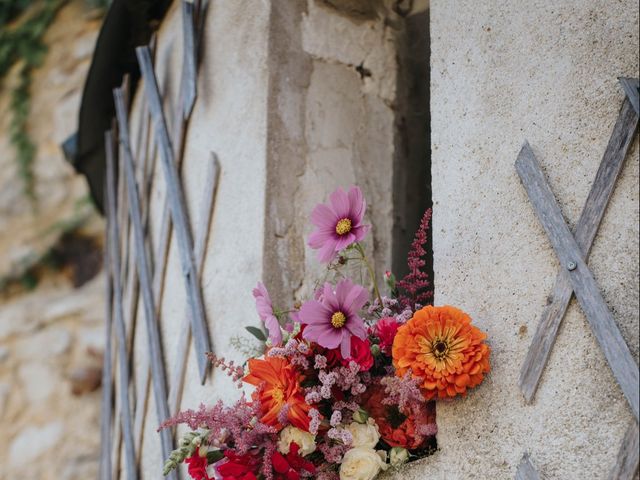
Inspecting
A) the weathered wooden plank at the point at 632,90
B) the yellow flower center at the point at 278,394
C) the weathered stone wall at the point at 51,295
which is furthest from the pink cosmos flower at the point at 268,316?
the weathered stone wall at the point at 51,295

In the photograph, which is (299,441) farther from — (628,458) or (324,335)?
(628,458)

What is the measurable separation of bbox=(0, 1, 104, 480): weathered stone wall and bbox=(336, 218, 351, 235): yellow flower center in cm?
316

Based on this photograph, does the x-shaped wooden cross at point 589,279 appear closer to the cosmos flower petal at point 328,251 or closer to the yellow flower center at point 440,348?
the yellow flower center at point 440,348

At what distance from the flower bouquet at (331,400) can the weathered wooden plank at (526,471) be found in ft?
0.62

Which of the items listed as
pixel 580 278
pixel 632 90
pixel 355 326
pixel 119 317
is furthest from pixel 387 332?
pixel 119 317

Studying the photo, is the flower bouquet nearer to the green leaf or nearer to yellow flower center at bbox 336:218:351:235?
yellow flower center at bbox 336:218:351:235

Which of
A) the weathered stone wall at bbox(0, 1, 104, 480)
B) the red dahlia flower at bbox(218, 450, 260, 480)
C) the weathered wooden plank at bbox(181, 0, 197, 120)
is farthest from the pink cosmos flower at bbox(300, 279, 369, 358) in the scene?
the weathered stone wall at bbox(0, 1, 104, 480)

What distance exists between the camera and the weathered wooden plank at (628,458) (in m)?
1.54

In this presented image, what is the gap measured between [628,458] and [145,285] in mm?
1883

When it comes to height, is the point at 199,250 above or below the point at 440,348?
below

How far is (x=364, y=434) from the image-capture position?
1937mm

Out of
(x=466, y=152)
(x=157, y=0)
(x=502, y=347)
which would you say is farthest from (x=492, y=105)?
(x=157, y=0)

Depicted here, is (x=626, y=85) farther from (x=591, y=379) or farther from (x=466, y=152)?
(x=591, y=379)

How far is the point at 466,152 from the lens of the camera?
6.66ft
